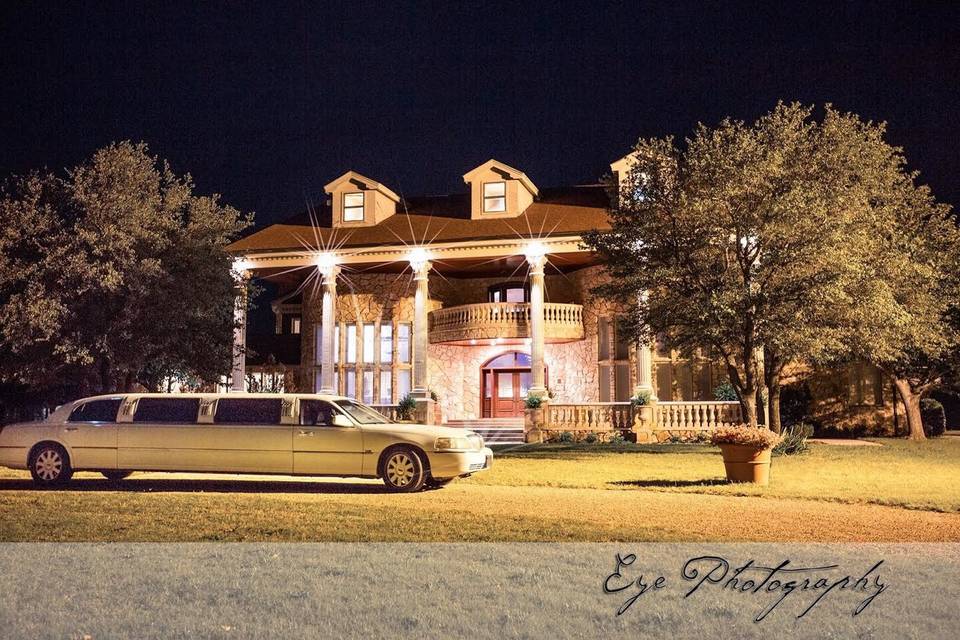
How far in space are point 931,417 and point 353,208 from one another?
2250 cm

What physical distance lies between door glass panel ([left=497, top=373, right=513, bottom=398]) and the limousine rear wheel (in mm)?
20598

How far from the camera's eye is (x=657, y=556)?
7422 millimetres

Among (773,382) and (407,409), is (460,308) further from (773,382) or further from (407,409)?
(773,382)

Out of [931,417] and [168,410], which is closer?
[168,410]

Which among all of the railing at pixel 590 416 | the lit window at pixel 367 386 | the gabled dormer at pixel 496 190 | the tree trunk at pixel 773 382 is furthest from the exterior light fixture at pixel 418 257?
the tree trunk at pixel 773 382

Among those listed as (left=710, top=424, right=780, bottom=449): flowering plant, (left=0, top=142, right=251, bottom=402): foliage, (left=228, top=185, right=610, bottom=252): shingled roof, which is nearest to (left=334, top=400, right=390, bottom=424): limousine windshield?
(left=710, top=424, right=780, bottom=449): flowering plant

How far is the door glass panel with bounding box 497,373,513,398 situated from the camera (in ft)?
110

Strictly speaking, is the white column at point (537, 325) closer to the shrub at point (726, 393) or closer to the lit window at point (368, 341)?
the shrub at point (726, 393)

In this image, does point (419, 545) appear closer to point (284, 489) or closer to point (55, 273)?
point (284, 489)

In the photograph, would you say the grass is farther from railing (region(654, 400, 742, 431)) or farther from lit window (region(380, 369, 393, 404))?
lit window (region(380, 369, 393, 404))

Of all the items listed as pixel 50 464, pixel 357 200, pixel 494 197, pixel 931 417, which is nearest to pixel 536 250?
pixel 494 197

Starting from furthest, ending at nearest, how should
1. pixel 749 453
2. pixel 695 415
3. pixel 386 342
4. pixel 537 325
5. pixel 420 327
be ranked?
pixel 386 342 < pixel 420 327 < pixel 537 325 < pixel 695 415 < pixel 749 453

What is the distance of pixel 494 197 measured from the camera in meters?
30.8

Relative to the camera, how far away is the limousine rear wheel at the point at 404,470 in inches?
504
